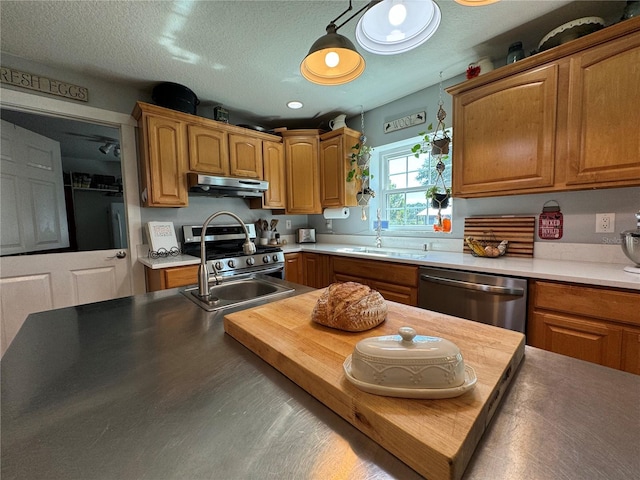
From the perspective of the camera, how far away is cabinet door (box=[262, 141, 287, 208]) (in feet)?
10.1

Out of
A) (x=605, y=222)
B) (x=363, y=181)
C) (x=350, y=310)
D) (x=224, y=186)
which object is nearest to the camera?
(x=350, y=310)

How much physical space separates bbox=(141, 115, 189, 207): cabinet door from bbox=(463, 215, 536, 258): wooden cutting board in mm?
2595

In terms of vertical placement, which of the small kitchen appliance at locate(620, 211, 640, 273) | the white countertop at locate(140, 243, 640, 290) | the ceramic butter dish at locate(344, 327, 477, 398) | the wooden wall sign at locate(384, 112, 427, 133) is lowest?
the white countertop at locate(140, 243, 640, 290)

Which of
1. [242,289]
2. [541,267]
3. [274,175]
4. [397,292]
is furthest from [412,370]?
[274,175]

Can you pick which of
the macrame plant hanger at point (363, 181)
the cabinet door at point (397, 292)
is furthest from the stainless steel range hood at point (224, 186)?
the cabinet door at point (397, 292)

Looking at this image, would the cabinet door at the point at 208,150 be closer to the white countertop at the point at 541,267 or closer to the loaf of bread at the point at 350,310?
the white countertop at the point at 541,267

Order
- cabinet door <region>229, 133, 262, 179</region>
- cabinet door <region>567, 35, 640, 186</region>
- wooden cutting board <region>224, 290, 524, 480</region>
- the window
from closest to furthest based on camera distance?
wooden cutting board <region>224, 290, 524, 480</region>
cabinet door <region>567, 35, 640, 186</region>
the window
cabinet door <region>229, 133, 262, 179</region>

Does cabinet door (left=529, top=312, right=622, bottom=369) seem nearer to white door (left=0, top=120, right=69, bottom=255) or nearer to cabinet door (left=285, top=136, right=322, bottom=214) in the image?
cabinet door (left=285, top=136, right=322, bottom=214)

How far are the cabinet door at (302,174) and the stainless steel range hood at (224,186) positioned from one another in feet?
1.38

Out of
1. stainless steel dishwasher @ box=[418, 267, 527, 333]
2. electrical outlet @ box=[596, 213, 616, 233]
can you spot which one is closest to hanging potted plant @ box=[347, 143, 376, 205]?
stainless steel dishwasher @ box=[418, 267, 527, 333]

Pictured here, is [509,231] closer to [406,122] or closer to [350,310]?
[406,122]

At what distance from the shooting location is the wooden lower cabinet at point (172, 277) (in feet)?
7.09

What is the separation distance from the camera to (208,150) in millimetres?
2643

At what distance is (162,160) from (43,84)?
95cm
